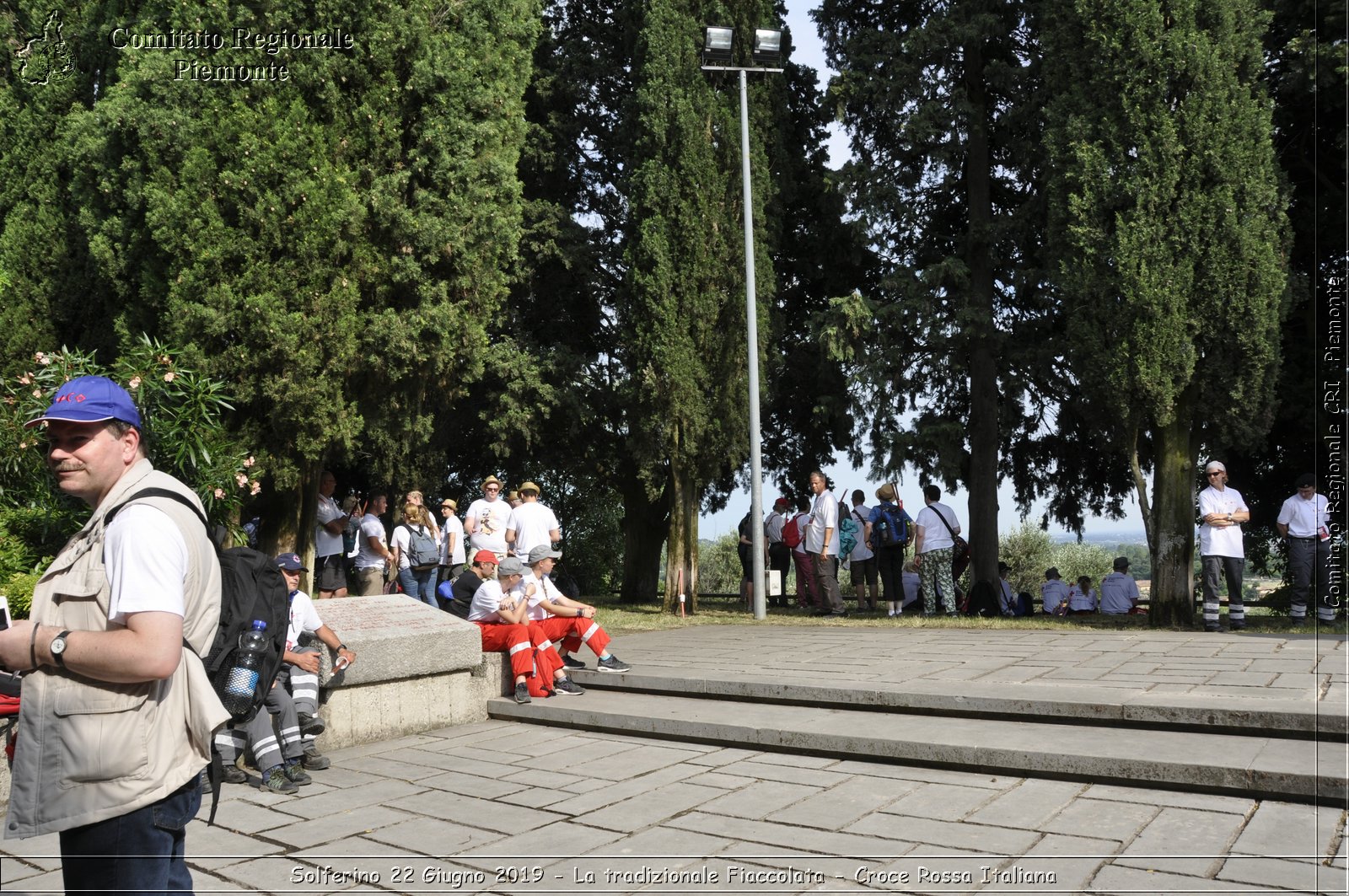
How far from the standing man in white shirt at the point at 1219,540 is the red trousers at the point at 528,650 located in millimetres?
7570

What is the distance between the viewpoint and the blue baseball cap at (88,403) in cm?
247

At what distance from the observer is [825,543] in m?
13.9

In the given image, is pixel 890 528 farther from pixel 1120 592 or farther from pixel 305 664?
pixel 305 664

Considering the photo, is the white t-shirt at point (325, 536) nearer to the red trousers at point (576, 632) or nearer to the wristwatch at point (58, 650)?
the red trousers at point (576, 632)

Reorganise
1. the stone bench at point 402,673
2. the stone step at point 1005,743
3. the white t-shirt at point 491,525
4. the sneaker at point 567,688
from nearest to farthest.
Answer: the stone step at point 1005,743 < the stone bench at point 402,673 < the sneaker at point 567,688 < the white t-shirt at point 491,525

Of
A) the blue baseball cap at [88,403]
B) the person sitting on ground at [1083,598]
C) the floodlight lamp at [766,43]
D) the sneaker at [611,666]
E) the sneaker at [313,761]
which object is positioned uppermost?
the floodlight lamp at [766,43]

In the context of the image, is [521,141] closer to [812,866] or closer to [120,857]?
[812,866]

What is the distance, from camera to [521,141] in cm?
1488

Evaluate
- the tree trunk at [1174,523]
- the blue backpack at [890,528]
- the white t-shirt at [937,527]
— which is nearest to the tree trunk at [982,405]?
the blue backpack at [890,528]

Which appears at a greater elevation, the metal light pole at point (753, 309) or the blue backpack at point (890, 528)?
the metal light pole at point (753, 309)

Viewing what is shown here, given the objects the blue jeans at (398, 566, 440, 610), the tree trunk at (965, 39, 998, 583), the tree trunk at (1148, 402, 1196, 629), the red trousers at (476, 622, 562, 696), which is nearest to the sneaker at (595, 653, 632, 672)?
the red trousers at (476, 622, 562, 696)

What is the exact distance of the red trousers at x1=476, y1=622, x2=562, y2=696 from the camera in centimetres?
808

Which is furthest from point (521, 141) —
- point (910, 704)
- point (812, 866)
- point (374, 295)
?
point (812, 866)

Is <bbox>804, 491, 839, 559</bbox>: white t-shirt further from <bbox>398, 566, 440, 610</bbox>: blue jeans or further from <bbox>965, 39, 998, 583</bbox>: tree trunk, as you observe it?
<bbox>398, 566, 440, 610</bbox>: blue jeans
